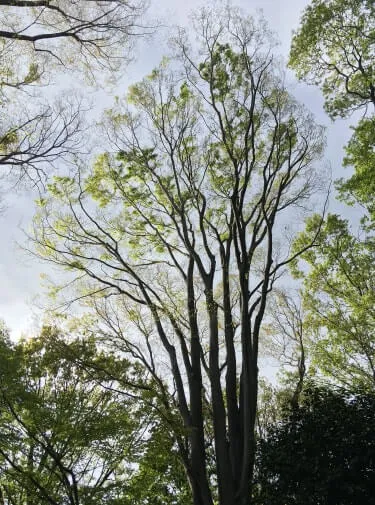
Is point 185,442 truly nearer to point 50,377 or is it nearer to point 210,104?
point 50,377

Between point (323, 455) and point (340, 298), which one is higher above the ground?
point (340, 298)

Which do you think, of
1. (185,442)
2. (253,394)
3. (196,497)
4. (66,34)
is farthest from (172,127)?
(196,497)

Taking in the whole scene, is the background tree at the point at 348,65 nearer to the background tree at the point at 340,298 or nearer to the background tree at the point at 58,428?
the background tree at the point at 340,298

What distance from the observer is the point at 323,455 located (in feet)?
21.4

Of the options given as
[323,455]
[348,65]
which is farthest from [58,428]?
[348,65]

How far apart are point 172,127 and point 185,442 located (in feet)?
23.0

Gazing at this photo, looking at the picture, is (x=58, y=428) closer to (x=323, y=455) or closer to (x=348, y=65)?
(x=323, y=455)

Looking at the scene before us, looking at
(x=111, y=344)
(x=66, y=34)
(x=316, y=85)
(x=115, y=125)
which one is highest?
(x=316, y=85)

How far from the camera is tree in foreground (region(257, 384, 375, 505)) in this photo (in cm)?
616

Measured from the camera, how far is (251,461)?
6836mm

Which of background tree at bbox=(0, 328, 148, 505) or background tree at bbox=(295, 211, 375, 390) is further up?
background tree at bbox=(295, 211, 375, 390)


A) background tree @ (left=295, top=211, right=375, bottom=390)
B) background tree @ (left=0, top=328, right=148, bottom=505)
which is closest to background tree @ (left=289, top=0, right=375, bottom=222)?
background tree @ (left=295, top=211, right=375, bottom=390)

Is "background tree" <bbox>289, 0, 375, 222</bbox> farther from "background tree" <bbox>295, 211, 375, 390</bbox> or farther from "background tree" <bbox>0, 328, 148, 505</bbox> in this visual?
"background tree" <bbox>0, 328, 148, 505</bbox>

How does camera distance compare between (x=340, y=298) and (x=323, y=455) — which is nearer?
(x=323, y=455)
